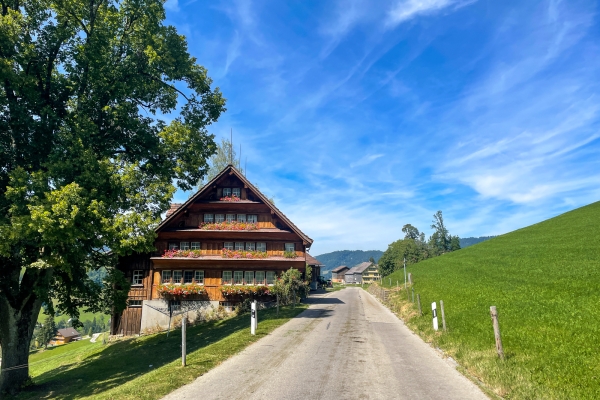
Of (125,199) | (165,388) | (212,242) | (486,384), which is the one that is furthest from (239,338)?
(212,242)

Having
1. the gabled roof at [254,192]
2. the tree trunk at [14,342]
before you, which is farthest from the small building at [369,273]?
the tree trunk at [14,342]

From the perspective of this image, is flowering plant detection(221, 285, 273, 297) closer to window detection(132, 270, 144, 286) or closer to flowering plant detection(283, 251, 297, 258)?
flowering plant detection(283, 251, 297, 258)

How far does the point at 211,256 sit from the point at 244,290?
13.4ft

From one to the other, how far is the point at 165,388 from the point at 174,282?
2370 cm

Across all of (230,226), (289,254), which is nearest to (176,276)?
(230,226)

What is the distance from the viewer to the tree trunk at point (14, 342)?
1495cm

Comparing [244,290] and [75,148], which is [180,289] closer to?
[244,290]

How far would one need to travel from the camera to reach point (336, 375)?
917cm

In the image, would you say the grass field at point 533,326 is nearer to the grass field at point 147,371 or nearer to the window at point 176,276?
the grass field at point 147,371

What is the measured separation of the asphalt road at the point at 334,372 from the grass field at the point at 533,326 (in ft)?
3.09

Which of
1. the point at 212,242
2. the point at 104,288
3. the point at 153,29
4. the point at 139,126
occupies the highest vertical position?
the point at 153,29

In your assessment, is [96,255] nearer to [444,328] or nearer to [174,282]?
[174,282]

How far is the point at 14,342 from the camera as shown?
15352 millimetres

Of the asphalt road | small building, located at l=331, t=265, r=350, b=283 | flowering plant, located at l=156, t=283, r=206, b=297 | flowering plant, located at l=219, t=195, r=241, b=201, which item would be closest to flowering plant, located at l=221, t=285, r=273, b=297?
flowering plant, located at l=156, t=283, r=206, b=297
